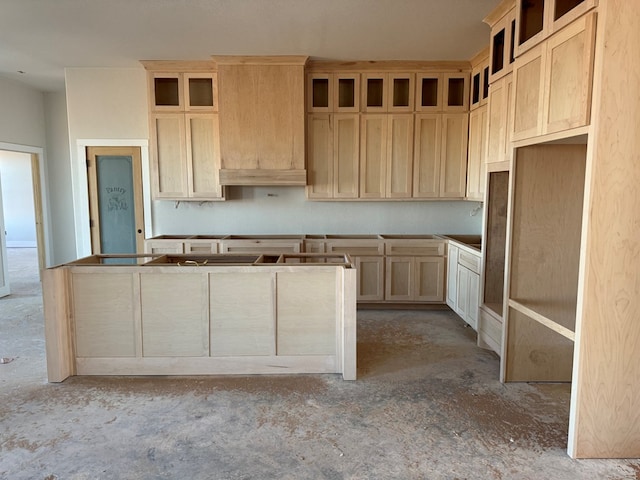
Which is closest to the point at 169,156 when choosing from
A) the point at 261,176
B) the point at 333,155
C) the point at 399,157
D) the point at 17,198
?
the point at 261,176

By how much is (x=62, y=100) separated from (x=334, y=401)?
5.94m

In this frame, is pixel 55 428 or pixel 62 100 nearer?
pixel 55 428

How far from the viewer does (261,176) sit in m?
4.59

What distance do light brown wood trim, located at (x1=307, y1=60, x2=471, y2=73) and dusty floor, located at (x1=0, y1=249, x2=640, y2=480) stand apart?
322 centimetres

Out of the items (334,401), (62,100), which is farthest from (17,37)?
(334,401)

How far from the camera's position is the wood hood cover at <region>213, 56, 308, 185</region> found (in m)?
4.47

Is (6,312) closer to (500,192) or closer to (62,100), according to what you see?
(62,100)

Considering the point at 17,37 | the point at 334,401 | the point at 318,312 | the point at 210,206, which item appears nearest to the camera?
the point at 334,401

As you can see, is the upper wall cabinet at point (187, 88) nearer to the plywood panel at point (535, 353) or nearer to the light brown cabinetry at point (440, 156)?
the light brown cabinetry at point (440, 156)

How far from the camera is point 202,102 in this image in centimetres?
485

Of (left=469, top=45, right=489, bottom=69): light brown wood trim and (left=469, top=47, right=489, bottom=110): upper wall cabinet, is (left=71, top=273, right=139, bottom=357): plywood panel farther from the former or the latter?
(left=469, top=45, right=489, bottom=69): light brown wood trim

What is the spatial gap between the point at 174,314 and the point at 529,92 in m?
2.84

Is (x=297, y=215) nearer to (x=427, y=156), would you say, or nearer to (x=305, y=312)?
(x=427, y=156)

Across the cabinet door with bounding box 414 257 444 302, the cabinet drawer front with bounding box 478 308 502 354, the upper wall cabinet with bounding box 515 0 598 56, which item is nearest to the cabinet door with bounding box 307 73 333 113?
the cabinet door with bounding box 414 257 444 302
